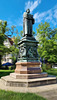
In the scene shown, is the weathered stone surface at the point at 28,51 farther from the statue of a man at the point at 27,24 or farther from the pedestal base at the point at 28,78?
the statue of a man at the point at 27,24

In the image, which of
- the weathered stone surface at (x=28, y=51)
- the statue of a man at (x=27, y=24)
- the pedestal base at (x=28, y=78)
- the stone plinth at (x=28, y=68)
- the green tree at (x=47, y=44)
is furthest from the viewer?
the green tree at (x=47, y=44)

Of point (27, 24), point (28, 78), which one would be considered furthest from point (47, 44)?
point (28, 78)

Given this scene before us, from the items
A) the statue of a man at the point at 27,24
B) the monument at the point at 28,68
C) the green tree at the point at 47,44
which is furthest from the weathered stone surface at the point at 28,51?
the green tree at the point at 47,44

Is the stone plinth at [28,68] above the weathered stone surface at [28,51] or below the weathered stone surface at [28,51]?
below

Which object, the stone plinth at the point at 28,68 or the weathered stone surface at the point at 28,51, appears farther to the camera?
the weathered stone surface at the point at 28,51

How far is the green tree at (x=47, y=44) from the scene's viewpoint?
2317 centimetres

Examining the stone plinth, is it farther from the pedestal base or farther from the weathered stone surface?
the weathered stone surface

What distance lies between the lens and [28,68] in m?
7.41

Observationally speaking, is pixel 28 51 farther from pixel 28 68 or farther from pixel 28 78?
pixel 28 78

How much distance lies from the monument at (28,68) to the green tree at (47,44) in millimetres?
14675

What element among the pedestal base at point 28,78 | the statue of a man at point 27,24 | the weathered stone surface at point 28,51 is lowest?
the pedestal base at point 28,78

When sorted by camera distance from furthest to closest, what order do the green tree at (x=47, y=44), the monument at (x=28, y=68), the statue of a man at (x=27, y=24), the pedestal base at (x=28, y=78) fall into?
the green tree at (x=47, y=44)
the statue of a man at (x=27, y=24)
the monument at (x=28, y=68)
the pedestal base at (x=28, y=78)

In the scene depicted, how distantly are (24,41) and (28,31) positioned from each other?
3.83 feet

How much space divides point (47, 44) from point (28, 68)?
1666 centimetres
